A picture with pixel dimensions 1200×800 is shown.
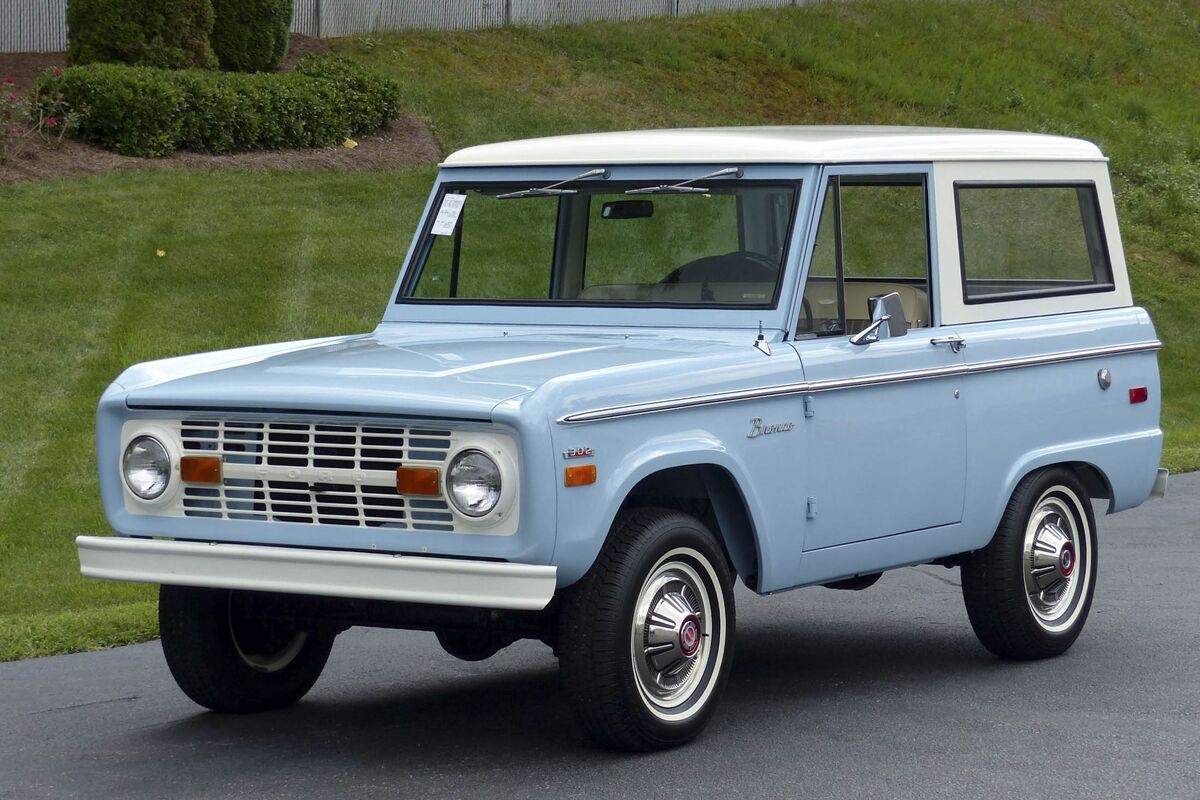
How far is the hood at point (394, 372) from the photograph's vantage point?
5.37 meters

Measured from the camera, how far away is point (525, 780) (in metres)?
5.51

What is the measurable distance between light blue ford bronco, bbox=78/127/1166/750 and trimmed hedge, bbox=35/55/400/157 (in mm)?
11849

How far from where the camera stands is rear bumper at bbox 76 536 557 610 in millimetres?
5129

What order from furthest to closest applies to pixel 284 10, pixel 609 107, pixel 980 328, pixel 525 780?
pixel 609 107
pixel 284 10
pixel 980 328
pixel 525 780

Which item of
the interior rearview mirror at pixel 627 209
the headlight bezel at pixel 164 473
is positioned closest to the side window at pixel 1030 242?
the interior rearview mirror at pixel 627 209

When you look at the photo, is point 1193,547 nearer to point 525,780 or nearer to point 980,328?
point 980,328

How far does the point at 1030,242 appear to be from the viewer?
7.84 metres

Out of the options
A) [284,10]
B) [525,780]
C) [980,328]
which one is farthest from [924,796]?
[284,10]

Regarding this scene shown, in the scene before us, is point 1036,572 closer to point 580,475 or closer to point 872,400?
point 872,400

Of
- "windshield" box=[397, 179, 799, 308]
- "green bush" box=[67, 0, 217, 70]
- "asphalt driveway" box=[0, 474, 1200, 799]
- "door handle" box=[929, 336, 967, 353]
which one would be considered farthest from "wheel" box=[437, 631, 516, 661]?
"green bush" box=[67, 0, 217, 70]

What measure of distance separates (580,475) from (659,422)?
458 mm

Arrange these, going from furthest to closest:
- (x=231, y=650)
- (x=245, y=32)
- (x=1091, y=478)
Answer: (x=245, y=32)
(x=1091, y=478)
(x=231, y=650)

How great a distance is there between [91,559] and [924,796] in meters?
2.74

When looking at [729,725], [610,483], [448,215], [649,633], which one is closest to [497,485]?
[610,483]
